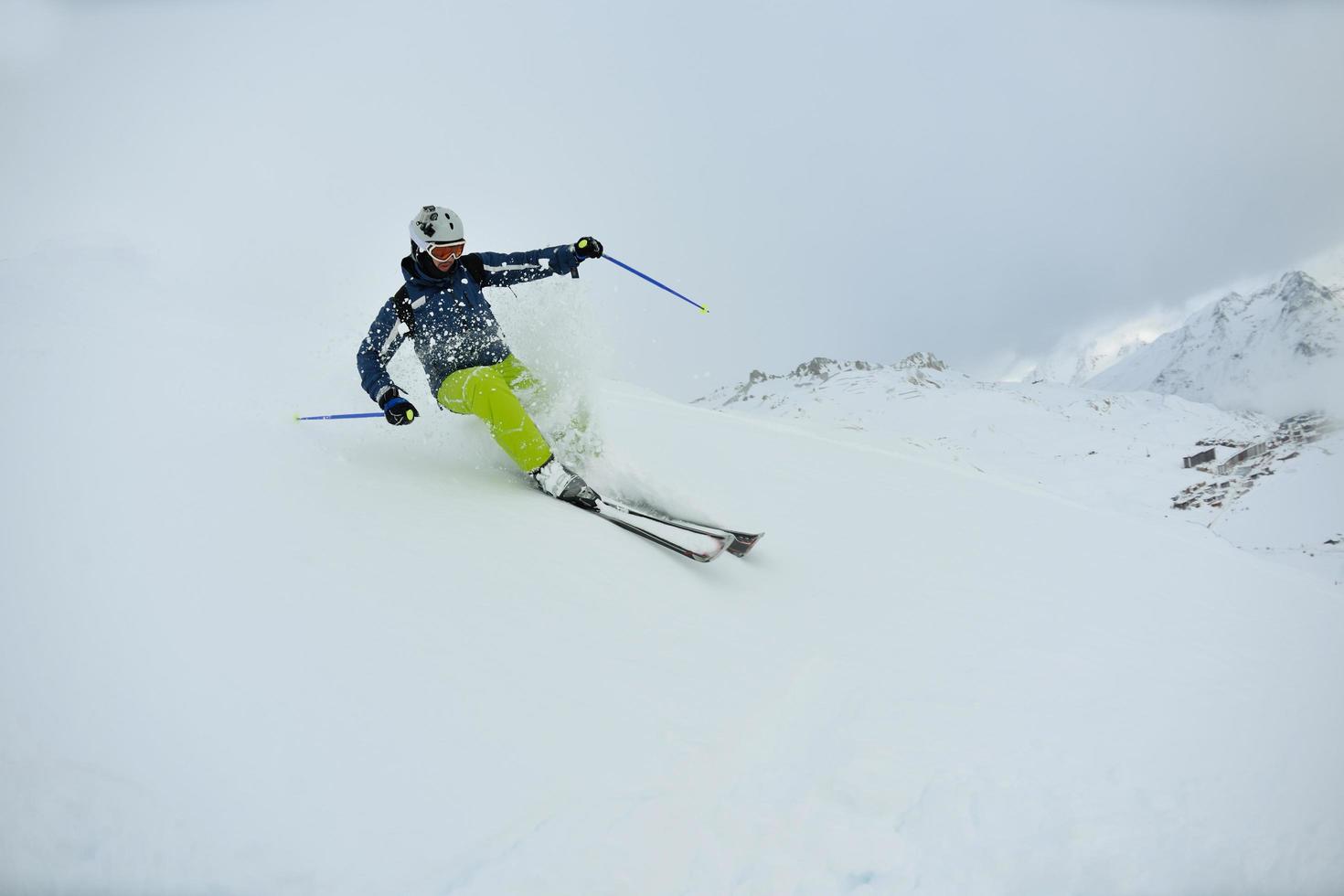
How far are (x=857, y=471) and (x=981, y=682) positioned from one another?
12.9 ft

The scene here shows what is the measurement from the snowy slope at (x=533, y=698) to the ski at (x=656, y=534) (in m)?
0.09

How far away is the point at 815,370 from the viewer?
150ft

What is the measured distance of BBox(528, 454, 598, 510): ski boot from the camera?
160 inches

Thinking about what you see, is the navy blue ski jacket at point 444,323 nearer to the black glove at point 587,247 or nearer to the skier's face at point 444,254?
the skier's face at point 444,254

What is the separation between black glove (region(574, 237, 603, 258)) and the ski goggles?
2.66 feet

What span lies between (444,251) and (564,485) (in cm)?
169

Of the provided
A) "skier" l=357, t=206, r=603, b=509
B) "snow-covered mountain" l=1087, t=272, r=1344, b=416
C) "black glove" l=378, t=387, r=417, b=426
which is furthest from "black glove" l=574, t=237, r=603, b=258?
"snow-covered mountain" l=1087, t=272, r=1344, b=416

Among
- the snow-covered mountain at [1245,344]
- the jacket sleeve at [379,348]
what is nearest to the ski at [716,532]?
the jacket sleeve at [379,348]

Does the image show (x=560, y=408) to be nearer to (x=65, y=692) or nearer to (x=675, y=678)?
(x=675, y=678)

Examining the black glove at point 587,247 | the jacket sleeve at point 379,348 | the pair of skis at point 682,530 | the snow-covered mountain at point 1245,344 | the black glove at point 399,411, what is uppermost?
the snow-covered mountain at point 1245,344

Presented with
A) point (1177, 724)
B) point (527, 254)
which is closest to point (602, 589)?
point (1177, 724)

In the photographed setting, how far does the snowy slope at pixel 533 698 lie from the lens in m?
1.64

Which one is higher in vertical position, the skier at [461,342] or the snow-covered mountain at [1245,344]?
the snow-covered mountain at [1245,344]

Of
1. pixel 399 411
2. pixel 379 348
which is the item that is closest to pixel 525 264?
pixel 379 348
